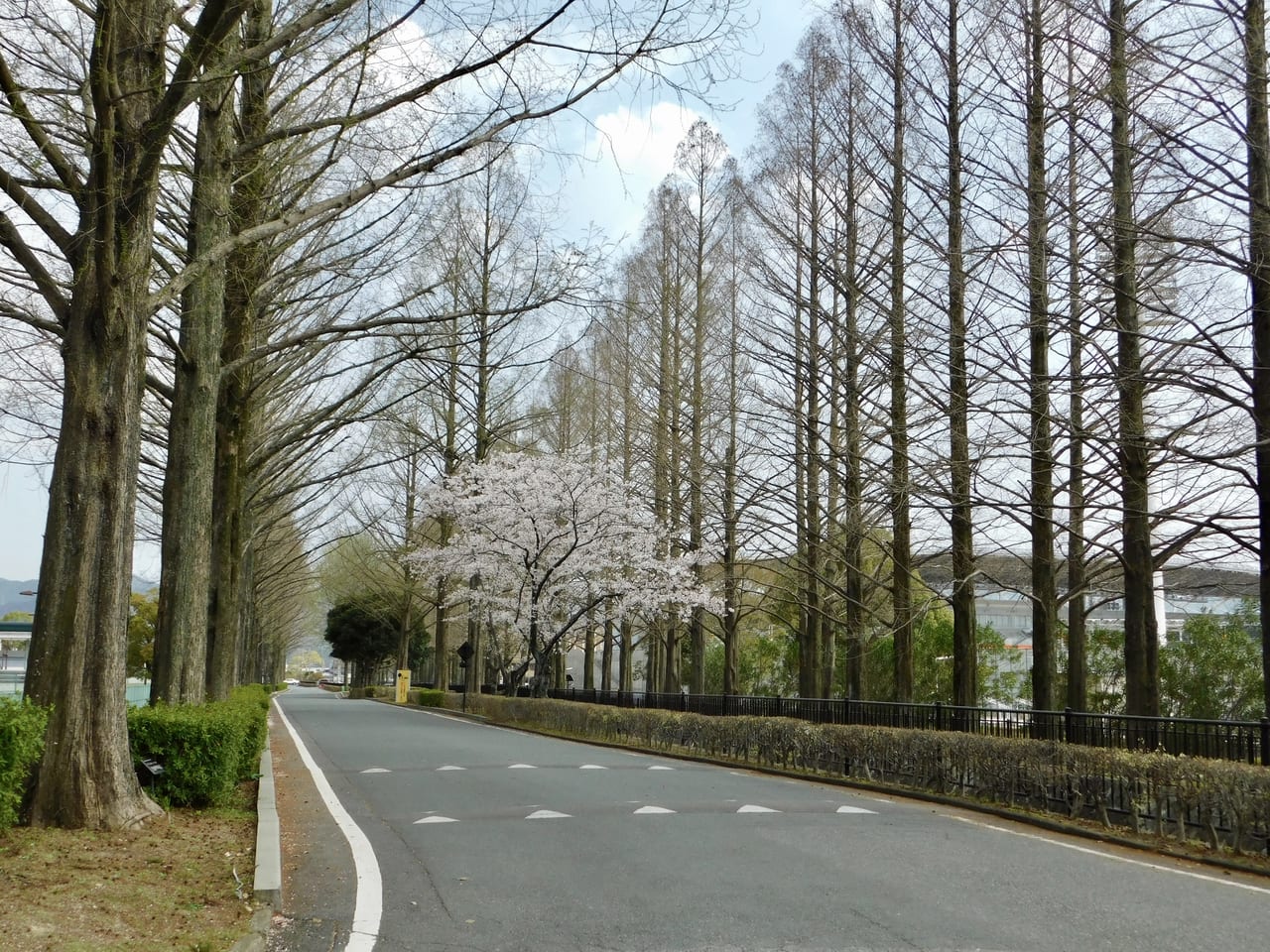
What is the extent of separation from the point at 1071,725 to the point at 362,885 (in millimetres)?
8215

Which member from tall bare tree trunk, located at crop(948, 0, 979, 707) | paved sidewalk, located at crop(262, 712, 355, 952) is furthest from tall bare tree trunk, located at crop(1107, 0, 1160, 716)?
paved sidewalk, located at crop(262, 712, 355, 952)

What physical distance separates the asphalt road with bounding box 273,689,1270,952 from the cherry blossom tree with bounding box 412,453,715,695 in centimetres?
1906

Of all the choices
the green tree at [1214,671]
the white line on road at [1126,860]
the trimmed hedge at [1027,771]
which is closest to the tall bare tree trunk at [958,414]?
the trimmed hedge at [1027,771]

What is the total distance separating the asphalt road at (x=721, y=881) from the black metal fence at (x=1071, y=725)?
1739 mm

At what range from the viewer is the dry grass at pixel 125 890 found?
4926 mm

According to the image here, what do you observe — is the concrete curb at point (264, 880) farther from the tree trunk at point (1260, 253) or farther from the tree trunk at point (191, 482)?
the tree trunk at point (1260, 253)

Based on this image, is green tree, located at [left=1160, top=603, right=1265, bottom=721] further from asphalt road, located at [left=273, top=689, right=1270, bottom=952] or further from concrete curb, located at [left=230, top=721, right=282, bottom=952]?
concrete curb, located at [left=230, top=721, right=282, bottom=952]

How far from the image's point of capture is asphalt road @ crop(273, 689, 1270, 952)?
566 cm

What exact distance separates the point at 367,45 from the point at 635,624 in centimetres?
3337

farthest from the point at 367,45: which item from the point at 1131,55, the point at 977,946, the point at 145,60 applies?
the point at 1131,55

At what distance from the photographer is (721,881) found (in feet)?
22.9

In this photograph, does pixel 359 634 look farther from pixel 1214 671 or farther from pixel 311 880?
pixel 311 880

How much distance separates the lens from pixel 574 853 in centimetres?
798

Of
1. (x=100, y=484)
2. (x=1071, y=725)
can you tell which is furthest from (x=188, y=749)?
(x=1071, y=725)
